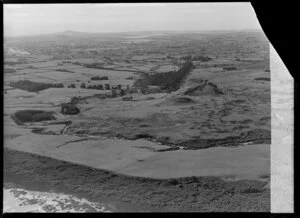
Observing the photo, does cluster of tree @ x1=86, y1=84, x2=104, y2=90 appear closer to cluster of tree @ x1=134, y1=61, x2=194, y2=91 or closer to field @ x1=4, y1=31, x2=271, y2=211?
field @ x1=4, y1=31, x2=271, y2=211

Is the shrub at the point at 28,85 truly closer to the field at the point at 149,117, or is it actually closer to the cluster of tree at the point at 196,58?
the field at the point at 149,117

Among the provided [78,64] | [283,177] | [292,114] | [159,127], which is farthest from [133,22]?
[283,177]

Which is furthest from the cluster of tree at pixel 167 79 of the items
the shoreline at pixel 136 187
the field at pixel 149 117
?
the shoreline at pixel 136 187

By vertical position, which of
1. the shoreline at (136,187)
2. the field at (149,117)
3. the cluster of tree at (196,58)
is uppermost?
the cluster of tree at (196,58)

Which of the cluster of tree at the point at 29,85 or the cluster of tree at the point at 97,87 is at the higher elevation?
the cluster of tree at the point at 29,85

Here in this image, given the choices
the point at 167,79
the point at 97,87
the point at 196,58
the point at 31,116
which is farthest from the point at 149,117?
the point at 31,116

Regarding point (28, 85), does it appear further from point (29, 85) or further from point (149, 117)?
point (149, 117)

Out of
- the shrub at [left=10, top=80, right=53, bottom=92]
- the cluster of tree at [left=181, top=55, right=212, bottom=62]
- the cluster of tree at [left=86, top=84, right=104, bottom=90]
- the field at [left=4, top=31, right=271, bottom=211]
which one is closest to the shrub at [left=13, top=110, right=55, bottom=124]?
the field at [left=4, top=31, right=271, bottom=211]
